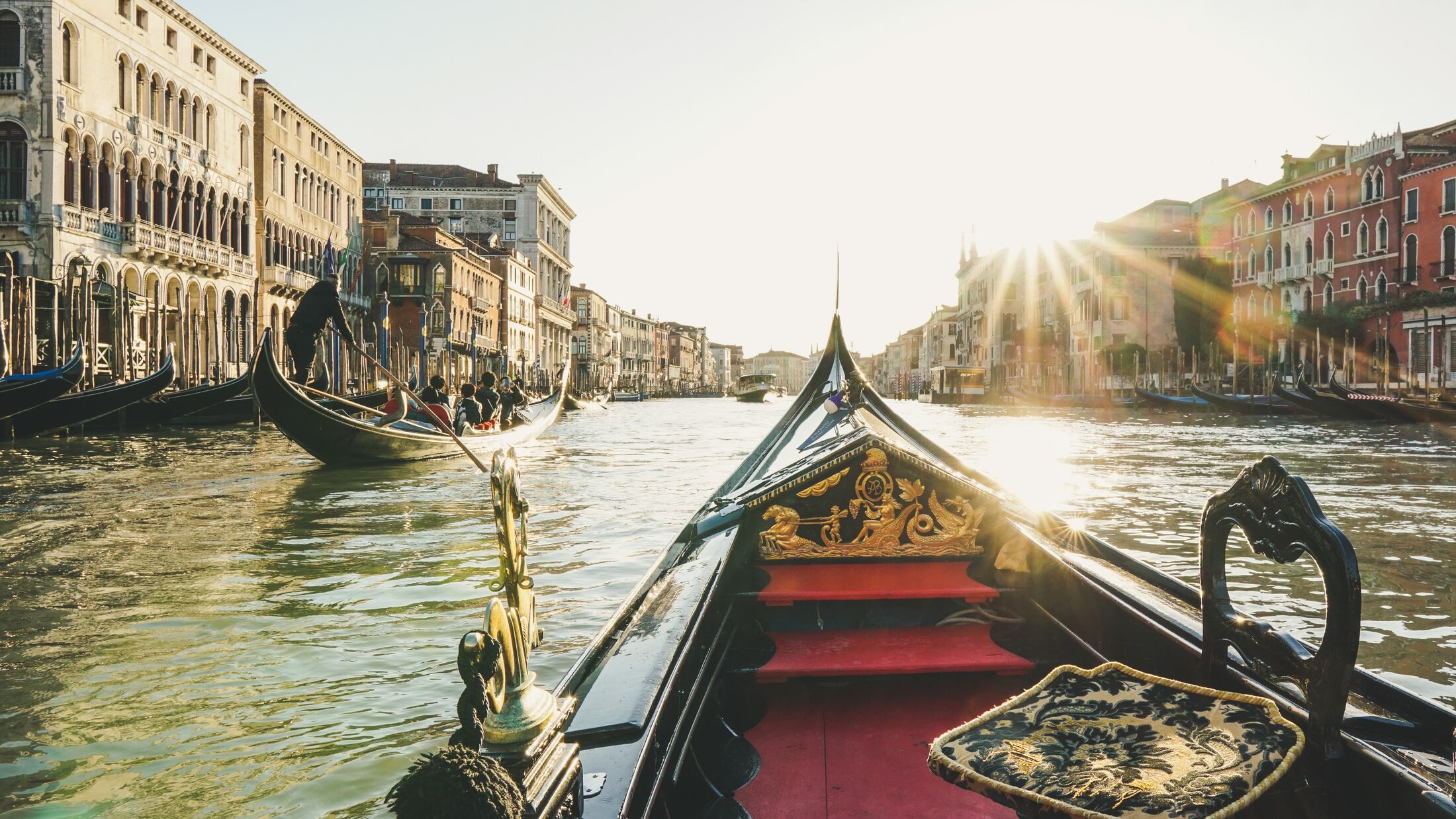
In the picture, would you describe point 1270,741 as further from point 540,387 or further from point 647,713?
point 540,387

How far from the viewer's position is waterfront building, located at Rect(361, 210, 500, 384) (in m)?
24.2

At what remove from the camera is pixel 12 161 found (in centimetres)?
1269

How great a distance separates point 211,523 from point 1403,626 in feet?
16.2

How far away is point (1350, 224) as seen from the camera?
2055 cm

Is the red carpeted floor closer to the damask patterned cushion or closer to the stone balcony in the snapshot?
the damask patterned cushion

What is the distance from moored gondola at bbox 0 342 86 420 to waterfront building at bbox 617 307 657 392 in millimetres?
45689

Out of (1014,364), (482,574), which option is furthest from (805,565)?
(1014,364)

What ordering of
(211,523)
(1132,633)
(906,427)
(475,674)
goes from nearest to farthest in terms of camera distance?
(475,674) < (1132,633) < (906,427) < (211,523)

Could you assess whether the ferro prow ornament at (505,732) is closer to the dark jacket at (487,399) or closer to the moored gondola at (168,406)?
the dark jacket at (487,399)

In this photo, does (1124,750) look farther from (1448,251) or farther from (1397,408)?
(1448,251)

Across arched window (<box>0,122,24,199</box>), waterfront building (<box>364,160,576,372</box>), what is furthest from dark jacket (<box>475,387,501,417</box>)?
waterfront building (<box>364,160,576,372</box>)

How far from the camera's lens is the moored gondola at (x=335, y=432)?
253 inches

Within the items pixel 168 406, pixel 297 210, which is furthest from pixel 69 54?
pixel 297 210

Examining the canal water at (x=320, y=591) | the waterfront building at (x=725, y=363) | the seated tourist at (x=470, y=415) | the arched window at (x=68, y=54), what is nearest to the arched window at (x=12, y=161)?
the arched window at (x=68, y=54)
